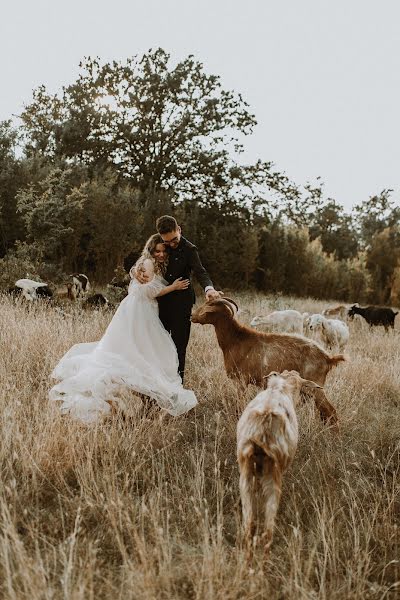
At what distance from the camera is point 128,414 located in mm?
4723

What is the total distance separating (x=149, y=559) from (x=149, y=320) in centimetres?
316

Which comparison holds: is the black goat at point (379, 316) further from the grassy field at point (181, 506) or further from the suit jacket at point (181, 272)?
the suit jacket at point (181, 272)

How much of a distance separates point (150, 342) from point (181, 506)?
2357mm

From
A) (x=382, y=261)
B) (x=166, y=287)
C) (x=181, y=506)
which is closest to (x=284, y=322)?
(x=166, y=287)

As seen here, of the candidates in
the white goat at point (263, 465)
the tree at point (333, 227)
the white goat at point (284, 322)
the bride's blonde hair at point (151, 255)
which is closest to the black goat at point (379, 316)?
the white goat at point (284, 322)

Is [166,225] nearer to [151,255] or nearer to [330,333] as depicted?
[151,255]

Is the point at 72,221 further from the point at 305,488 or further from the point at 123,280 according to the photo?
the point at 305,488

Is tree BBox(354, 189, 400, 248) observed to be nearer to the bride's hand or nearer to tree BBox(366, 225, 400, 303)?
tree BBox(366, 225, 400, 303)

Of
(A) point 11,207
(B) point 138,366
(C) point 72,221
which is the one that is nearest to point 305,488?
(B) point 138,366

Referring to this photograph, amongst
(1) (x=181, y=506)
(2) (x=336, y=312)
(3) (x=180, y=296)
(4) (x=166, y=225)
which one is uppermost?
(4) (x=166, y=225)

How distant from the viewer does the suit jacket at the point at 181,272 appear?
5566 millimetres

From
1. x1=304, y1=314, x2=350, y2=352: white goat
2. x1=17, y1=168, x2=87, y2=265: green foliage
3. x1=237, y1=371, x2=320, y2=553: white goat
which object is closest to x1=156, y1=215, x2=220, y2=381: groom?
x1=237, y1=371, x2=320, y2=553: white goat

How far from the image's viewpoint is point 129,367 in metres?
5.13

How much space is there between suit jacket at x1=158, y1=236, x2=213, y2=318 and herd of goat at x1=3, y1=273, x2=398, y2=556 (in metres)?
0.24
